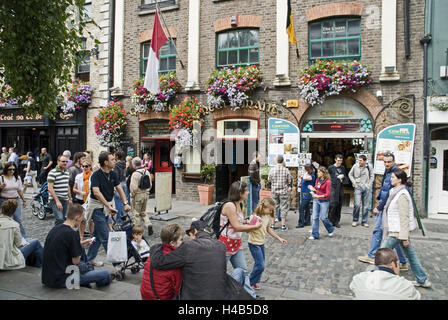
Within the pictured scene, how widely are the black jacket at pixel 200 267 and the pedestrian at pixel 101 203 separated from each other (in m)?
2.79

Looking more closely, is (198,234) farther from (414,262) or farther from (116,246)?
(414,262)

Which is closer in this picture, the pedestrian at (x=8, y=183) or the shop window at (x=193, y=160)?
the pedestrian at (x=8, y=183)

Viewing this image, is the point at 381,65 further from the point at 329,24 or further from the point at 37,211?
the point at 37,211

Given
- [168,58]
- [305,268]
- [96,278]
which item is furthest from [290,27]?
[96,278]

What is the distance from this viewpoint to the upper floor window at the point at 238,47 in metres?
11.8

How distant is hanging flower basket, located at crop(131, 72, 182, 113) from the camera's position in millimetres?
12430

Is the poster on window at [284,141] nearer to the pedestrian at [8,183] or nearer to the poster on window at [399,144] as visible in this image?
the poster on window at [399,144]

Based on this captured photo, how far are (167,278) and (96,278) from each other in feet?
5.32

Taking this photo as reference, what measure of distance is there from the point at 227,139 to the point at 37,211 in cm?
643

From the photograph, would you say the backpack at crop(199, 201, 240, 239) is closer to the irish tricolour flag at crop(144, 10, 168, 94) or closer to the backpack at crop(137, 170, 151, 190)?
the backpack at crop(137, 170, 151, 190)

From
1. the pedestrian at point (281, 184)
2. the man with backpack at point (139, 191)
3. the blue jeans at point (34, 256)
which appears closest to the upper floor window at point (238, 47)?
the pedestrian at point (281, 184)

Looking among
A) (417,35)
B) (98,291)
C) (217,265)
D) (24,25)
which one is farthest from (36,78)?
(417,35)

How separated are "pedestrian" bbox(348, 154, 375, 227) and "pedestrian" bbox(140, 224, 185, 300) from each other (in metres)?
6.82
